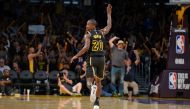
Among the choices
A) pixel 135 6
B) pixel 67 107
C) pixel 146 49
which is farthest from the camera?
pixel 135 6

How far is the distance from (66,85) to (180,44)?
15.0 feet

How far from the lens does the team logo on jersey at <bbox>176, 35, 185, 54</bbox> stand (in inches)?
811

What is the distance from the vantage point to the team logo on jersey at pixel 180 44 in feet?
67.6

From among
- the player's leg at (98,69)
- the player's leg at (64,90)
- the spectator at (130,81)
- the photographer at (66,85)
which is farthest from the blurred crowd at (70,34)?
the player's leg at (98,69)

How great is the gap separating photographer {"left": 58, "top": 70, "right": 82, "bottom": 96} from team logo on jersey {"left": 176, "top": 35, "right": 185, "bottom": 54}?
3914mm

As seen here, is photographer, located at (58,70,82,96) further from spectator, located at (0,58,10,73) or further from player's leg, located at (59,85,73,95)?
spectator, located at (0,58,10,73)

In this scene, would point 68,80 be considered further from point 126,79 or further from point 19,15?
point 19,15

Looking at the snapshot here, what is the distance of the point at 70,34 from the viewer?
23828mm

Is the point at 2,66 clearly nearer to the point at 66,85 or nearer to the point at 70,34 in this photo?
the point at 66,85

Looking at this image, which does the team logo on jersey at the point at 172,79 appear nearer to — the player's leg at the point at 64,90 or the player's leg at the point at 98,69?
the player's leg at the point at 64,90

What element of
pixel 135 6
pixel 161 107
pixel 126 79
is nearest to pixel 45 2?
pixel 135 6

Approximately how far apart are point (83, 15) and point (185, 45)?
8.61 meters

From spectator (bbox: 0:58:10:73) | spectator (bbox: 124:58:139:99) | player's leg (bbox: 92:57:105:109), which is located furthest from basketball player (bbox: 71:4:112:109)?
spectator (bbox: 0:58:10:73)

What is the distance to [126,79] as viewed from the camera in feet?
68.8
